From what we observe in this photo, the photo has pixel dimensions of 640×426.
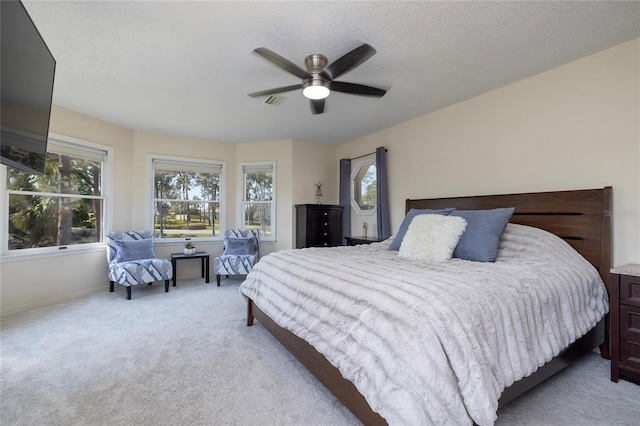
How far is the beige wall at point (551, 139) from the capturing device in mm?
2254

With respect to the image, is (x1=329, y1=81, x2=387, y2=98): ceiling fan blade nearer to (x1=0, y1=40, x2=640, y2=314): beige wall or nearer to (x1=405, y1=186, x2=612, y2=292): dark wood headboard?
(x1=0, y1=40, x2=640, y2=314): beige wall

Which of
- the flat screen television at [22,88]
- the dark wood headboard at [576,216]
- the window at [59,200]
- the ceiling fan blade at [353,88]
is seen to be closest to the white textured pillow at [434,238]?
the dark wood headboard at [576,216]

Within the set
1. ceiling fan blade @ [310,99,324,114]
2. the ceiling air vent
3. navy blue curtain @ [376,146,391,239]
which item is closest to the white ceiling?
the ceiling air vent

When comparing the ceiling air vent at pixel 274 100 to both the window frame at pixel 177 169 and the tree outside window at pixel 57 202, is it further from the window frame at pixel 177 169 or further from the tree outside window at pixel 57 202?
the tree outside window at pixel 57 202

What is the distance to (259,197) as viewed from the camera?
531 centimetres

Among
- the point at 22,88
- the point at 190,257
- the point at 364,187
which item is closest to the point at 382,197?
the point at 364,187

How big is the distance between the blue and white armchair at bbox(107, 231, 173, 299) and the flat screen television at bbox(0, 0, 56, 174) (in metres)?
2.39

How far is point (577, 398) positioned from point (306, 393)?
5.36 ft

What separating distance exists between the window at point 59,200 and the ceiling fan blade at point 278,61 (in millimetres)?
2944

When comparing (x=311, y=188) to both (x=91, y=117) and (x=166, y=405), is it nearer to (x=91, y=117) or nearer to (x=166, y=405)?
(x=91, y=117)

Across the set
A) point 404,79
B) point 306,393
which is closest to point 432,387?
point 306,393

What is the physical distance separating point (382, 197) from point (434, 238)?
1.96m

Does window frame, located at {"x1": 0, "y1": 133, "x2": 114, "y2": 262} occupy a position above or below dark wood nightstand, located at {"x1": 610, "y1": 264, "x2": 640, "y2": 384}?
above

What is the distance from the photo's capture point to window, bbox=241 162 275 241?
5238mm
